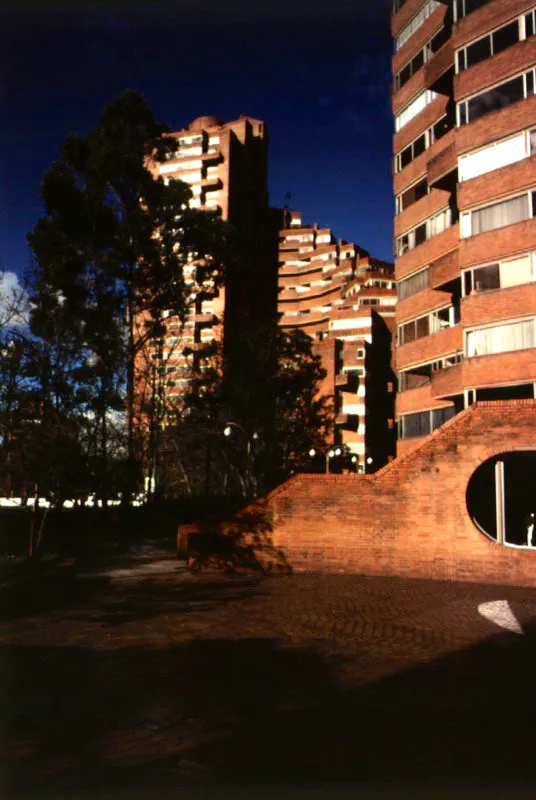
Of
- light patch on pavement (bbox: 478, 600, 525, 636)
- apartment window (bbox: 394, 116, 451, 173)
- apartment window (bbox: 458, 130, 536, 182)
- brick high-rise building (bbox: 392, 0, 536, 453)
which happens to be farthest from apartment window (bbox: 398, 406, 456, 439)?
light patch on pavement (bbox: 478, 600, 525, 636)

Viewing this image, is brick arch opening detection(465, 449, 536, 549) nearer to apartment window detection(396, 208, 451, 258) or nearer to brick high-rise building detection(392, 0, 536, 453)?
brick high-rise building detection(392, 0, 536, 453)

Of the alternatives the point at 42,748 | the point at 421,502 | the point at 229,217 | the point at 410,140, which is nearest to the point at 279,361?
the point at 410,140

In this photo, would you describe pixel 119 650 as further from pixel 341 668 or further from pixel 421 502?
pixel 421 502

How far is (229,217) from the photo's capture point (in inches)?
3081

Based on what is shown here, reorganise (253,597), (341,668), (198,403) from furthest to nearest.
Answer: (198,403) → (253,597) → (341,668)

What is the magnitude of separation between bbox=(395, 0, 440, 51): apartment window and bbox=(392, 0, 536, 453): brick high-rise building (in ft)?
0.42

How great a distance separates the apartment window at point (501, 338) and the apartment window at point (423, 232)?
746 cm

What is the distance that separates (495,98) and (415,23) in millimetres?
11203

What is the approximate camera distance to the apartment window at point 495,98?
2109cm

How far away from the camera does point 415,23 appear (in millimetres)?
29969

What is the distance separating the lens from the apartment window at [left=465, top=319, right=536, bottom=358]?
20.7m

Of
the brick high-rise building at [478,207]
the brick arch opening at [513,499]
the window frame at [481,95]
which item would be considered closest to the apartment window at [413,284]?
the brick high-rise building at [478,207]

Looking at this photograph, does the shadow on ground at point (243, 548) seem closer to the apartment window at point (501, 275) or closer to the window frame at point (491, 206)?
the apartment window at point (501, 275)

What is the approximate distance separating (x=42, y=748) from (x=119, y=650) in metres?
2.73
